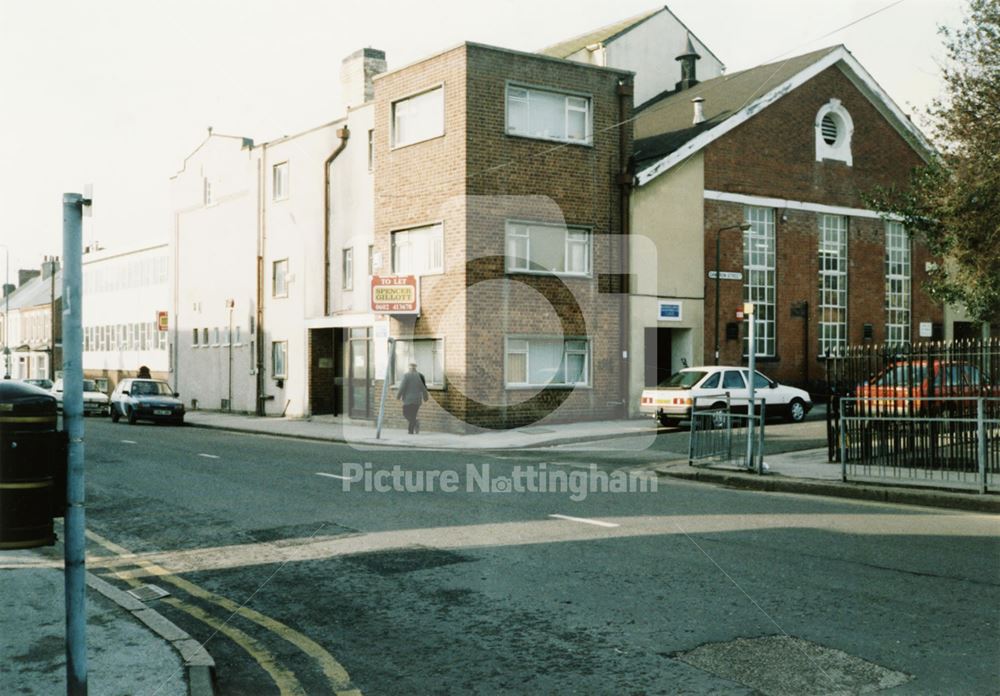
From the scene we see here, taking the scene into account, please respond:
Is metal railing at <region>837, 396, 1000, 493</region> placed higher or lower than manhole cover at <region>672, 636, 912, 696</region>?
higher

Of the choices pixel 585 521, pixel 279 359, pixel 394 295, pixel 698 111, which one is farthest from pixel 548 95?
pixel 585 521

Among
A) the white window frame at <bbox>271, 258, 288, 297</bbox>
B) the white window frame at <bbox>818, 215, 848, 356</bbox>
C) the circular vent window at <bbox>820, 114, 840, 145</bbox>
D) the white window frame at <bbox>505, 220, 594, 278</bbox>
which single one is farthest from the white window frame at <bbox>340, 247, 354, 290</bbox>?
the circular vent window at <bbox>820, 114, 840, 145</bbox>

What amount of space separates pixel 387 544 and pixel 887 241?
28.4 metres

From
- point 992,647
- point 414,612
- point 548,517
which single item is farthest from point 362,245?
point 992,647

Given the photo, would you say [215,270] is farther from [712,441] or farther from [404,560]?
[404,560]

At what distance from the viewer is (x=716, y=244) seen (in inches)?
1112

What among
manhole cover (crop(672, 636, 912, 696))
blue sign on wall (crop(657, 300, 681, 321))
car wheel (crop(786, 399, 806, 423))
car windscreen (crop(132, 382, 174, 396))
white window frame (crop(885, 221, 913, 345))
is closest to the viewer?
manhole cover (crop(672, 636, 912, 696))

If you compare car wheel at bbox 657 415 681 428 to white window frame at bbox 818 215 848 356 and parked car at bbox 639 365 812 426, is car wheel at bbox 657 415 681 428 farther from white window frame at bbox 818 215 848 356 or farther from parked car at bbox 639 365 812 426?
white window frame at bbox 818 215 848 356

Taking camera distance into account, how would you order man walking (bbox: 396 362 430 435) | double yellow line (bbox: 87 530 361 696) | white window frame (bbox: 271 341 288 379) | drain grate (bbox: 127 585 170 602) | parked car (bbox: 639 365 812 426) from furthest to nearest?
white window frame (bbox: 271 341 288 379) → man walking (bbox: 396 362 430 435) → parked car (bbox: 639 365 812 426) → drain grate (bbox: 127 585 170 602) → double yellow line (bbox: 87 530 361 696)

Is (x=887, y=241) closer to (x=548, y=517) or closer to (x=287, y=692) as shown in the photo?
(x=548, y=517)

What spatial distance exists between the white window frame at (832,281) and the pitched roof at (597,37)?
11133mm

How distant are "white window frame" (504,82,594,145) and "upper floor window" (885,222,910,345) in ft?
42.2

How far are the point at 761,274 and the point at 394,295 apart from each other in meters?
12.1

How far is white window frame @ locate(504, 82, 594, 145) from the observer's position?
82.4ft
